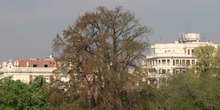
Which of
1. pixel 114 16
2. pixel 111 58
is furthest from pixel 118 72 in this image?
pixel 114 16

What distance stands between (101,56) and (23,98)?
2115 cm

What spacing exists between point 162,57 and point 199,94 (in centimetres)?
6338

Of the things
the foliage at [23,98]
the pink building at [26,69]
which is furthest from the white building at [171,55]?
the foliage at [23,98]

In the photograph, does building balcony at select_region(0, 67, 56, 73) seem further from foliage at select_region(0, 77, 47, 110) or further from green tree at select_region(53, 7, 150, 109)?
green tree at select_region(53, 7, 150, 109)

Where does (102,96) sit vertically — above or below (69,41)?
below

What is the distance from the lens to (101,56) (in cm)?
4222

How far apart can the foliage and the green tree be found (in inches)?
709

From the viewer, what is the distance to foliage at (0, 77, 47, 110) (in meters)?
61.0

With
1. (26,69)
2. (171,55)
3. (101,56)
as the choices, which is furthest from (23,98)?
(171,55)

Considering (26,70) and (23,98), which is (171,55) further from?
(23,98)

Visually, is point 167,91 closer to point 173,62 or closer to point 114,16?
point 114,16

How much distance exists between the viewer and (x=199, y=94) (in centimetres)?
5997

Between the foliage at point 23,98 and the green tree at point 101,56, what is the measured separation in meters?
18.0

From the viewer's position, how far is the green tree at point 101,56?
137 feet
